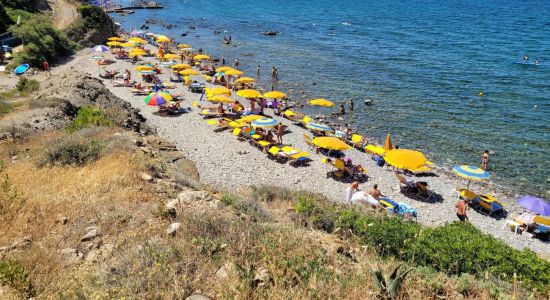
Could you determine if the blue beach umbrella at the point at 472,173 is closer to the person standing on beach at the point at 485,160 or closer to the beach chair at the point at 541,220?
the beach chair at the point at 541,220

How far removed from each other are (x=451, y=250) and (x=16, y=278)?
8099 mm

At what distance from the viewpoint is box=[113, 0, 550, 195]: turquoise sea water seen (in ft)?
67.2

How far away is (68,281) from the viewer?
4918 millimetres

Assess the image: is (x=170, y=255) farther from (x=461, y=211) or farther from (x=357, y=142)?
(x=357, y=142)

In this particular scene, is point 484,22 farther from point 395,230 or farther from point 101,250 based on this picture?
point 101,250

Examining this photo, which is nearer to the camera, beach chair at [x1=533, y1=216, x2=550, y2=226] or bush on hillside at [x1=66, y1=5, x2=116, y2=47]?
beach chair at [x1=533, y1=216, x2=550, y2=226]

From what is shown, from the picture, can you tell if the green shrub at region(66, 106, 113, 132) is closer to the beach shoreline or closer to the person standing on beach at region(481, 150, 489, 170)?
the beach shoreline

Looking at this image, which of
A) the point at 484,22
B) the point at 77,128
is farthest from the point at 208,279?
the point at 484,22

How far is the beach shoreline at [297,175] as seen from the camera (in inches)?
546

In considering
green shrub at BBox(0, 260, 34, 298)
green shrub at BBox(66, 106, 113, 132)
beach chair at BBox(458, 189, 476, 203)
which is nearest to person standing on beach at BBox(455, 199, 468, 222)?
beach chair at BBox(458, 189, 476, 203)

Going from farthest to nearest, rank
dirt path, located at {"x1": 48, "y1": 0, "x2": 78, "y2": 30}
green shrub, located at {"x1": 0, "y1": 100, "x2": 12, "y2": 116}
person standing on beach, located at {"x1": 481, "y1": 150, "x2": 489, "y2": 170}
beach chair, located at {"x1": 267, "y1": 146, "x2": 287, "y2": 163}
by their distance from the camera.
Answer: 1. dirt path, located at {"x1": 48, "y1": 0, "x2": 78, "y2": 30}
2. beach chair, located at {"x1": 267, "y1": 146, "x2": 287, "y2": 163}
3. person standing on beach, located at {"x1": 481, "y1": 150, "x2": 489, "y2": 170}
4. green shrub, located at {"x1": 0, "y1": 100, "x2": 12, "y2": 116}

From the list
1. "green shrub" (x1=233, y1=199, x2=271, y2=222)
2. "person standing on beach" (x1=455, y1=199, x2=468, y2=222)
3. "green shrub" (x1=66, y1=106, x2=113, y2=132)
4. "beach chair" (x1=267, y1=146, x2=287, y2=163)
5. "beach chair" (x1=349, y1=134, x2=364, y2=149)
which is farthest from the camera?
"beach chair" (x1=349, y1=134, x2=364, y2=149)

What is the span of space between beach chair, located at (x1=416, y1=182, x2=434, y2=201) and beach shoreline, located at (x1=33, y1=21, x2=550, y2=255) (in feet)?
1.33

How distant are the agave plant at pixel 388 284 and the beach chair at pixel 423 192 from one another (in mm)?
11189
